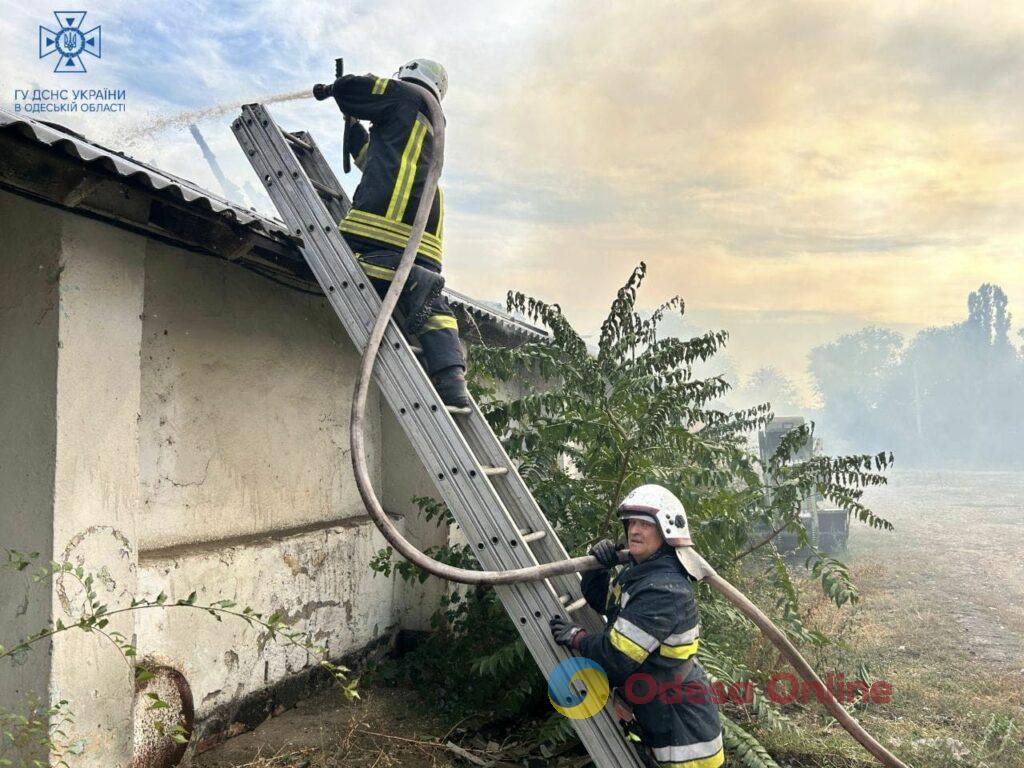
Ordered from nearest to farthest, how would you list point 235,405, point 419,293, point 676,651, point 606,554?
point 676,651 → point 606,554 → point 419,293 → point 235,405


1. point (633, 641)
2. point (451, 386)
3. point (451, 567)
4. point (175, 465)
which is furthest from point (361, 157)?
point (633, 641)

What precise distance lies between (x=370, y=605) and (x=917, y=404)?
62.3 metres

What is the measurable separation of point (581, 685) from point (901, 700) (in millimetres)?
3713

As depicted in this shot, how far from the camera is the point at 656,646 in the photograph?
2.85 m

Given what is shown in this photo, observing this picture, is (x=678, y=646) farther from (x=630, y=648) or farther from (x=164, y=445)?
(x=164, y=445)

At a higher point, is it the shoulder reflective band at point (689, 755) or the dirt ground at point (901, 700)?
the shoulder reflective band at point (689, 755)

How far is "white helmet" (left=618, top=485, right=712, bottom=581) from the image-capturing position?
301 cm

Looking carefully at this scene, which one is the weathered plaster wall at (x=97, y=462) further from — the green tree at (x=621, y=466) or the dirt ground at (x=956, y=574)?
the dirt ground at (x=956, y=574)

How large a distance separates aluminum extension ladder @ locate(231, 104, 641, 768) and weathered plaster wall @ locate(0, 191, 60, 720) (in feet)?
3.87

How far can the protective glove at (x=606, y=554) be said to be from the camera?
3.15 meters

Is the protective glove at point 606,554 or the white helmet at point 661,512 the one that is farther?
the protective glove at point 606,554

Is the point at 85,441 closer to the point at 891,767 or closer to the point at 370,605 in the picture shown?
the point at 370,605

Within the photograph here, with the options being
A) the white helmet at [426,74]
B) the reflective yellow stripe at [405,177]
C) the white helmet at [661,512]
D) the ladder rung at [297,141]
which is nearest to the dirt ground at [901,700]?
the white helmet at [661,512]

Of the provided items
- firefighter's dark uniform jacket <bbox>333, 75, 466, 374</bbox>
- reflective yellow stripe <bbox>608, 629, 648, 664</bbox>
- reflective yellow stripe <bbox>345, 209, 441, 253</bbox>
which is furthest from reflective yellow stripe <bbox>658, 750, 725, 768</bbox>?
reflective yellow stripe <bbox>345, 209, 441, 253</bbox>
